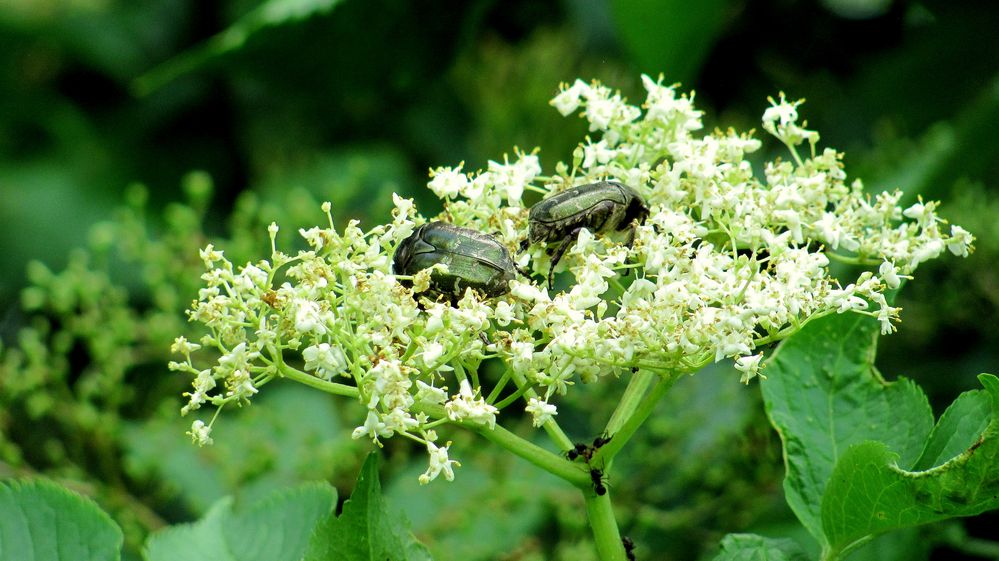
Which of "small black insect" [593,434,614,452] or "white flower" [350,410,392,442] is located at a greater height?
"white flower" [350,410,392,442]

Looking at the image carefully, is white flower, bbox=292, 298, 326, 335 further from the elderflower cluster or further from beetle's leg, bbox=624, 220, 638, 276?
beetle's leg, bbox=624, 220, 638, 276

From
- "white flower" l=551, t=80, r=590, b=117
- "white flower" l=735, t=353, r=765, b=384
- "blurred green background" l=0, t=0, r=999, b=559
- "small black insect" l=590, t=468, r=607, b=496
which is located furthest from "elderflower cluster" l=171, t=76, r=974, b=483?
"blurred green background" l=0, t=0, r=999, b=559

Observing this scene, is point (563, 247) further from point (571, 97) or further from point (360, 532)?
point (360, 532)

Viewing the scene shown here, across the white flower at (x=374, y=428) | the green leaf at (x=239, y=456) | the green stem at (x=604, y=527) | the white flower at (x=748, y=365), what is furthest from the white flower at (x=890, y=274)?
the green leaf at (x=239, y=456)

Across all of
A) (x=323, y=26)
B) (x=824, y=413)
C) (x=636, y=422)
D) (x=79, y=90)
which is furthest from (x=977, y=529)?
(x=79, y=90)

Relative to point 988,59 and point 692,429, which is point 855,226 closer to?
point 692,429

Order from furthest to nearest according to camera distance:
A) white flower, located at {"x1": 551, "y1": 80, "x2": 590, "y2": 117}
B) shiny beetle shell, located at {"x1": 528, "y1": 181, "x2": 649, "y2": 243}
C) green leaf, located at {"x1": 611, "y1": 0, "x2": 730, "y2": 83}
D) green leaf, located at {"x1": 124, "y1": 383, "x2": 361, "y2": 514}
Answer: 1. green leaf, located at {"x1": 611, "y1": 0, "x2": 730, "y2": 83}
2. green leaf, located at {"x1": 124, "y1": 383, "x2": 361, "y2": 514}
3. white flower, located at {"x1": 551, "y1": 80, "x2": 590, "y2": 117}
4. shiny beetle shell, located at {"x1": 528, "y1": 181, "x2": 649, "y2": 243}

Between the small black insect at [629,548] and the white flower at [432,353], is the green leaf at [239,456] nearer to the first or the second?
the small black insect at [629,548]
